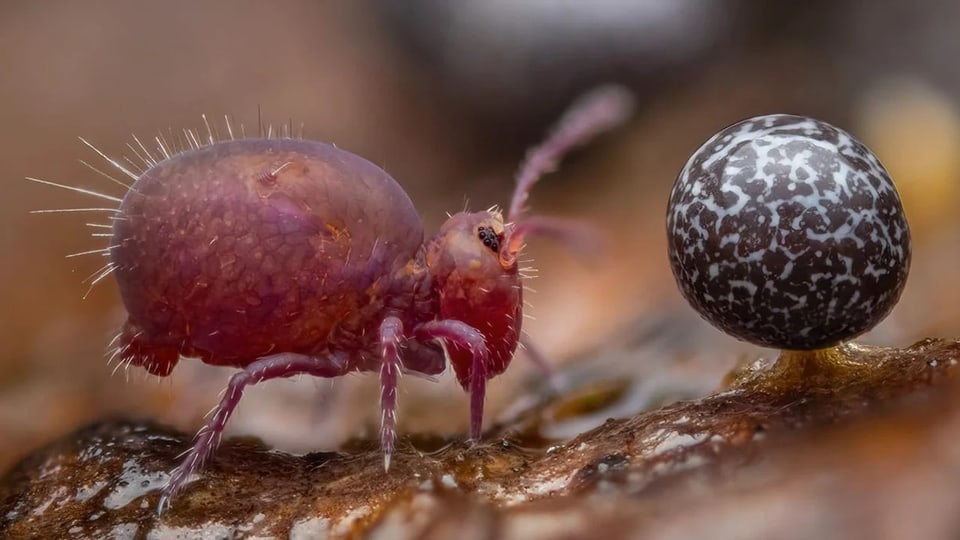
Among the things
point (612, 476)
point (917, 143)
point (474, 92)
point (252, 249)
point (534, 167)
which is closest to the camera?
point (612, 476)

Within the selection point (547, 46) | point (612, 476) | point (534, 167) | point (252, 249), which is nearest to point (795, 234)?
point (612, 476)

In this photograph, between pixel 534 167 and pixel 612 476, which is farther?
pixel 534 167

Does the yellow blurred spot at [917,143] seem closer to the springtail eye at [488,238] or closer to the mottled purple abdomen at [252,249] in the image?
the springtail eye at [488,238]

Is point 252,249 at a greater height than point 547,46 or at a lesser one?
lesser

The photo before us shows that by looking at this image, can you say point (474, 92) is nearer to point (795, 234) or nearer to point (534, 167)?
point (534, 167)

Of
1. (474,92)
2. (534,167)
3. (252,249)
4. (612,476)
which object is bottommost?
(612,476)

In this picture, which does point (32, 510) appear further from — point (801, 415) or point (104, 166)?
point (104, 166)

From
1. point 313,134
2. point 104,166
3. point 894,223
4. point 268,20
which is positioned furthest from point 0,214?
point 894,223

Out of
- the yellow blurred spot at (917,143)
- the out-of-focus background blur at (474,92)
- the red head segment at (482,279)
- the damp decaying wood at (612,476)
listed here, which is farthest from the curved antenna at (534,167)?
the yellow blurred spot at (917,143)
